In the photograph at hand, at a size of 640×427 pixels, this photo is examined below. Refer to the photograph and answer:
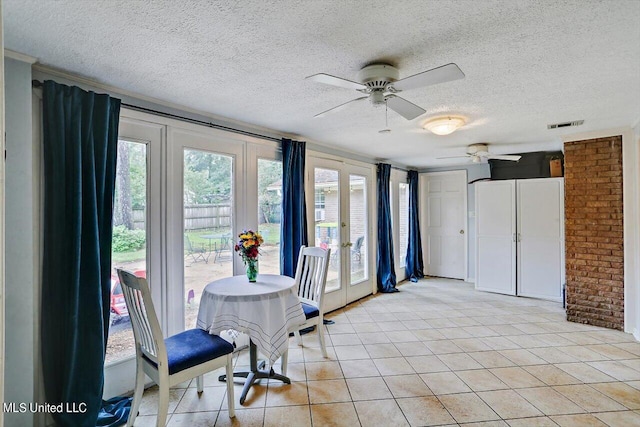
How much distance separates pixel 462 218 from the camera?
6.42 m

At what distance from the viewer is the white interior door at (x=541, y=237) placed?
15.8 feet

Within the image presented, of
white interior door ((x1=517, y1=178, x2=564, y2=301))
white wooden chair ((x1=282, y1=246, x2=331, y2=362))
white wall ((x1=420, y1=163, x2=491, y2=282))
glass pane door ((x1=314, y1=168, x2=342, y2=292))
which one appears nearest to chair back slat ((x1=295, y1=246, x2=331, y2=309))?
white wooden chair ((x1=282, y1=246, x2=331, y2=362))

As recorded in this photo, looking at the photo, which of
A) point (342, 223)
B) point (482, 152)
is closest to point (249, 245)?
point (342, 223)

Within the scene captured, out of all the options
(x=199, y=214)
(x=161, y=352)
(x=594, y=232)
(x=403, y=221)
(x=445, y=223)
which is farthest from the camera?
(x=445, y=223)

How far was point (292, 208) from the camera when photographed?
370 centimetres

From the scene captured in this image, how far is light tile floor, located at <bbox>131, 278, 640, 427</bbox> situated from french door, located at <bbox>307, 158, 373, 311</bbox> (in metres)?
0.71

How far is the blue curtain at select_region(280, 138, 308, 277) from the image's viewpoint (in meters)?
3.63

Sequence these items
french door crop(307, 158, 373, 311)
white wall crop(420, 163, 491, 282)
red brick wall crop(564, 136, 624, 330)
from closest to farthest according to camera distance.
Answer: red brick wall crop(564, 136, 624, 330)
french door crop(307, 158, 373, 311)
white wall crop(420, 163, 491, 282)

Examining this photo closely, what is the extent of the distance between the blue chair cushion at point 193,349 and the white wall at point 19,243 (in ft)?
2.56

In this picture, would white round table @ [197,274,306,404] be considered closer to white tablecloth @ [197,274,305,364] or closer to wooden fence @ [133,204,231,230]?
white tablecloth @ [197,274,305,364]

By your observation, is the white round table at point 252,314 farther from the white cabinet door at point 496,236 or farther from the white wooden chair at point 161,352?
the white cabinet door at point 496,236

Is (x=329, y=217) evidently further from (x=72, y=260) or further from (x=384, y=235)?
(x=72, y=260)

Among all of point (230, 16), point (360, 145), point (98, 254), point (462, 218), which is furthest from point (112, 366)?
point (462, 218)

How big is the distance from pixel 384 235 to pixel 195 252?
339 cm
